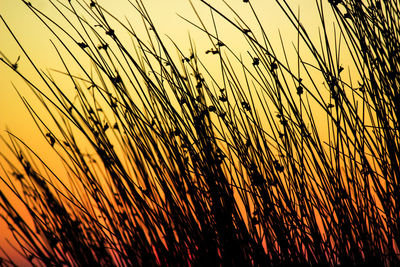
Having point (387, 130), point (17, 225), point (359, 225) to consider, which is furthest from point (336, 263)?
point (17, 225)

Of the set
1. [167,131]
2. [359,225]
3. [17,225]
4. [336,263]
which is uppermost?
[167,131]

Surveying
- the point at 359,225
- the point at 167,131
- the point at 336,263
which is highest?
the point at 167,131

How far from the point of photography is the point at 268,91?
4.14 ft

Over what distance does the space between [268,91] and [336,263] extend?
70cm

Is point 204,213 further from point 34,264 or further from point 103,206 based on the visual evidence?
point 34,264

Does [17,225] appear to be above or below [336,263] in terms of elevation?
above

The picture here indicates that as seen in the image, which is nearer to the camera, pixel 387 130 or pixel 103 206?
pixel 387 130

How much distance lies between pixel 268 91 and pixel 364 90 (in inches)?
13.9

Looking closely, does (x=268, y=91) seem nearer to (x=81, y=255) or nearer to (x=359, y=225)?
(x=359, y=225)

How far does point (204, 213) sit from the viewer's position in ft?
3.98

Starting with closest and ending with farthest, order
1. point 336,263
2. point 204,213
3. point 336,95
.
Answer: point 336,95
point 204,213
point 336,263

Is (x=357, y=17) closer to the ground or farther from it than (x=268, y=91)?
farther from it

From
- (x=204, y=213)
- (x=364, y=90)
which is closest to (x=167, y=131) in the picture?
(x=204, y=213)

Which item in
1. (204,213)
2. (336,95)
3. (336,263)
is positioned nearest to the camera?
(336,95)
